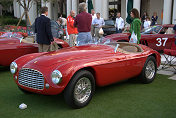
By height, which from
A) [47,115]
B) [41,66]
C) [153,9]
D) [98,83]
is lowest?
[47,115]

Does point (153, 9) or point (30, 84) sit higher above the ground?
point (153, 9)

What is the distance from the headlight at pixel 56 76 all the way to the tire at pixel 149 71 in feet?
7.82

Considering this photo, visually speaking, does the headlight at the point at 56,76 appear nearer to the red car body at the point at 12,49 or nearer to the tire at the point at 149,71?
the tire at the point at 149,71

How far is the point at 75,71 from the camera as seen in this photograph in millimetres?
3469

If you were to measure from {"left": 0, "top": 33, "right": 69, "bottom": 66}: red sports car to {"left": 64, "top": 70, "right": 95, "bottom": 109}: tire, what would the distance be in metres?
3.33

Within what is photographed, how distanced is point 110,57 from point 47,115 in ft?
5.31

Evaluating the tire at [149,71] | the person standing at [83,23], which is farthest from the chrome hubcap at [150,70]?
the person standing at [83,23]

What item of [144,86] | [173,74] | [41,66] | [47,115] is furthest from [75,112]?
[173,74]

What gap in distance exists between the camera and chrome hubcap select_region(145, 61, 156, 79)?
514cm

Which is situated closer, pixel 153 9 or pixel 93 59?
pixel 93 59

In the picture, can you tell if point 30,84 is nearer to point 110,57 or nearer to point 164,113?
point 110,57

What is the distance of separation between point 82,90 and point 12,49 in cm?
340

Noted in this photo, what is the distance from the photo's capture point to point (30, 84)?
11.9 ft

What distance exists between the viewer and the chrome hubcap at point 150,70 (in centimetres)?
514
